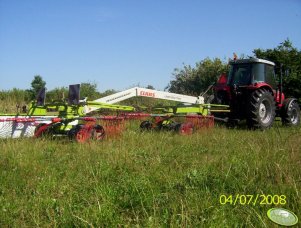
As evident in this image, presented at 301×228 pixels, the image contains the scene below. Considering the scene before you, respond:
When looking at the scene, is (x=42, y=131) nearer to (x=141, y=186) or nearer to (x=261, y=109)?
(x=141, y=186)

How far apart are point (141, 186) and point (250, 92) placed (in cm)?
700

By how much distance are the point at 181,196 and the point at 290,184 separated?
936mm

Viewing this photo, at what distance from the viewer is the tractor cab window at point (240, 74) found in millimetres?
10000

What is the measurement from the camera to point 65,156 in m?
5.07

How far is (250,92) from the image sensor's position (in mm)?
9695

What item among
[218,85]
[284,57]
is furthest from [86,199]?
[284,57]

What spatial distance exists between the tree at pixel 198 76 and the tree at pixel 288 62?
693 cm

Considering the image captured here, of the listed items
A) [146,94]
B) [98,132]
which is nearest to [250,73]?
[146,94]

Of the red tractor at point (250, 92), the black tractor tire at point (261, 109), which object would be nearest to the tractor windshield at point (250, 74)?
the red tractor at point (250, 92)

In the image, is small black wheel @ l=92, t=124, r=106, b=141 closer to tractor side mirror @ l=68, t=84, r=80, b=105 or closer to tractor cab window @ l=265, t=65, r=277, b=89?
tractor side mirror @ l=68, t=84, r=80, b=105

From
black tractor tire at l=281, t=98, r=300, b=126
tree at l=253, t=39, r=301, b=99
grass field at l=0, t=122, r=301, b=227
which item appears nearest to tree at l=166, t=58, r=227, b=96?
tree at l=253, t=39, r=301, b=99

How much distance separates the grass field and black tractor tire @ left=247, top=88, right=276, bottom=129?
4753mm

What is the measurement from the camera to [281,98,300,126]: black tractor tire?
10.8 meters

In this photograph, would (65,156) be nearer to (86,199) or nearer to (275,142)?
(86,199)
